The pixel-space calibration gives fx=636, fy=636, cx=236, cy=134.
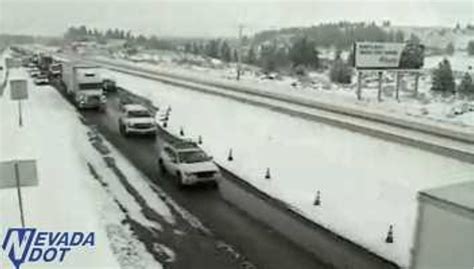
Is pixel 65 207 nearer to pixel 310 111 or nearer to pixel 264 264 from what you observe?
pixel 264 264

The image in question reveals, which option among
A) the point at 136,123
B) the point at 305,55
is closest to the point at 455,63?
the point at 305,55

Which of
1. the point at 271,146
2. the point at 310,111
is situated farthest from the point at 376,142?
the point at 310,111

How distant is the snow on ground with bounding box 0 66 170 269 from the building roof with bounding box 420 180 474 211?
27.5 feet

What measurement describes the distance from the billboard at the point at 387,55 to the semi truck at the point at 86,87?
2429 cm

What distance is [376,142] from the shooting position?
31875 millimetres

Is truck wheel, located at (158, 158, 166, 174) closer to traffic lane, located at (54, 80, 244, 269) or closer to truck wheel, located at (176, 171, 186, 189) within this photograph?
truck wheel, located at (176, 171, 186, 189)

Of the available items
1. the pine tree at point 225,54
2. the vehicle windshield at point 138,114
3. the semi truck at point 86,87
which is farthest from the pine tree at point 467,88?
the pine tree at point 225,54

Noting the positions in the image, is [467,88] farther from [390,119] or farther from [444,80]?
[390,119]

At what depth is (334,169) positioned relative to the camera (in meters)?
26.1

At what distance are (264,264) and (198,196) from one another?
23.4ft

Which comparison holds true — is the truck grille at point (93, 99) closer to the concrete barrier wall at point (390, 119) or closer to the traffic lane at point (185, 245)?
the concrete barrier wall at point (390, 119)

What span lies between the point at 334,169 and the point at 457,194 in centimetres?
1775

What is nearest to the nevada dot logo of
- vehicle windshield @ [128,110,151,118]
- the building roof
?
the building roof

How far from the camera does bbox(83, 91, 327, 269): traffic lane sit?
15.9 m
